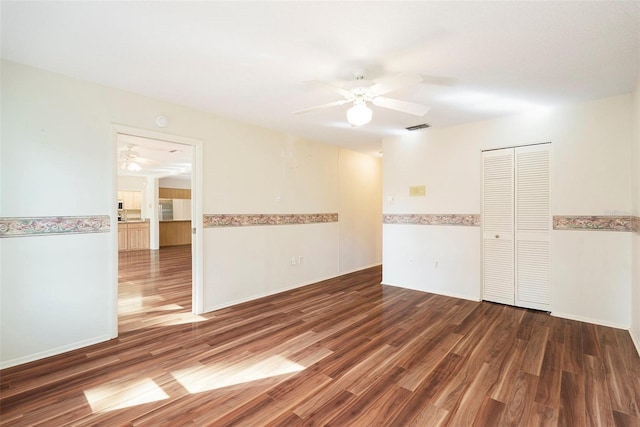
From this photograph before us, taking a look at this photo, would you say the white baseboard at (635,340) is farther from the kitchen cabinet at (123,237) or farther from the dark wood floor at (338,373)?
the kitchen cabinet at (123,237)

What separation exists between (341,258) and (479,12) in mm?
4611

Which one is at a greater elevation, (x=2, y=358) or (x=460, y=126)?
(x=460, y=126)

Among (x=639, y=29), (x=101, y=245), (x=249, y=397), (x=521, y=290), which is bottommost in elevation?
(x=249, y=397)

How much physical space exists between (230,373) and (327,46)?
269 centimetres

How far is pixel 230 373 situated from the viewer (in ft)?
7.61

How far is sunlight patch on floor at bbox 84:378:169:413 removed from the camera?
1.94 m

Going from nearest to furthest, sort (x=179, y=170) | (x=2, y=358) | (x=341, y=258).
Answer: (x=2, y=358)
(x=341, y=258)
(x=179, y=170)

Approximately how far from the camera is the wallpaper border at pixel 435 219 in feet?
13.8

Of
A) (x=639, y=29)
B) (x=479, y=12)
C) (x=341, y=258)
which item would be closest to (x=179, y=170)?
(x=341, y=258)

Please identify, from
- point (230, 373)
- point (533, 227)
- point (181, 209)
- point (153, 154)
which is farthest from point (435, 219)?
point (181, 209)

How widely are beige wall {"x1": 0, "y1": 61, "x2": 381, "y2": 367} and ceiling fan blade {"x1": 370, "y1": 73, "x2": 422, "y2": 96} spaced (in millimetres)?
2375

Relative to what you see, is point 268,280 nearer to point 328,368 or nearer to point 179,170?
point 328,368

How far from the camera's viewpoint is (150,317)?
11.6 feet

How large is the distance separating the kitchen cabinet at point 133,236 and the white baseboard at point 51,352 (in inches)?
281
